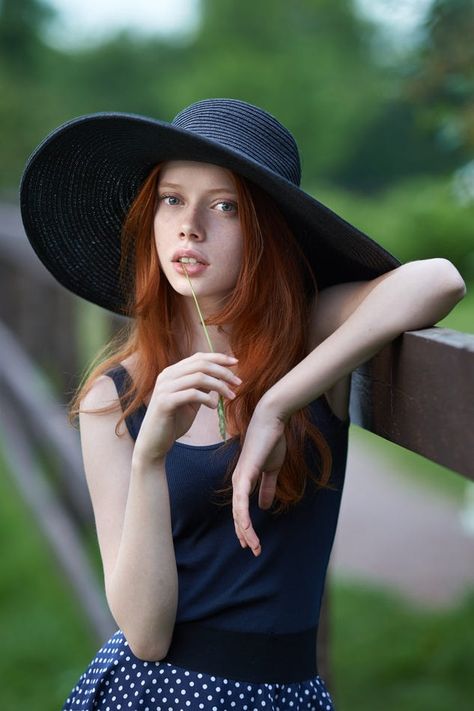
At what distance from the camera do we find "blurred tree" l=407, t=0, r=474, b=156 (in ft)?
13.2

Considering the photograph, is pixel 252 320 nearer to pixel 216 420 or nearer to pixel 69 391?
pixel 216 420

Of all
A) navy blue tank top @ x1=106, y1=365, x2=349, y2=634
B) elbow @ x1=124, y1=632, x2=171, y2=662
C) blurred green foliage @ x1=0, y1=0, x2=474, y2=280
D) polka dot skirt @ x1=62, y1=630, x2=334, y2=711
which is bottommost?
polka dot skirt @ x1=62, y1=630, x2=334, y2=711

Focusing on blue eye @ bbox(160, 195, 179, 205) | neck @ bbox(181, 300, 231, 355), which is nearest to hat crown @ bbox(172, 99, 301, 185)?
blue eye @ bbox(160, 195, 179, 205)

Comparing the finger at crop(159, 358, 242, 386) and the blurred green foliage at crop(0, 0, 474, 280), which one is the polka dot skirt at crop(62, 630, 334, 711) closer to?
the finger at crop(159, 358, 242, 386)

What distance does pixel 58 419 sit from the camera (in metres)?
5.60

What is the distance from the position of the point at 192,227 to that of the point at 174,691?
2.53 ft

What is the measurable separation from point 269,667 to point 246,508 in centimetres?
40

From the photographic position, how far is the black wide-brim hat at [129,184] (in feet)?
5.83

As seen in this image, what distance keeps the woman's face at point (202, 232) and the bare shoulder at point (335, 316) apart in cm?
18

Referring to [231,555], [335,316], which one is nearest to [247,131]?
[335,316]

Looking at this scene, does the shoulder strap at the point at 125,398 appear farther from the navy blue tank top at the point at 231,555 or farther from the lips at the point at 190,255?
the lips at the point at 190,255

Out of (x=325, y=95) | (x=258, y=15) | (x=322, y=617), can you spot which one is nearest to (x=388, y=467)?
(x=322, y=617)

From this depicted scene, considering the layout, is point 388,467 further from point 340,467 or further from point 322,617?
point 340,467

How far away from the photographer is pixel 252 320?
193 cm
